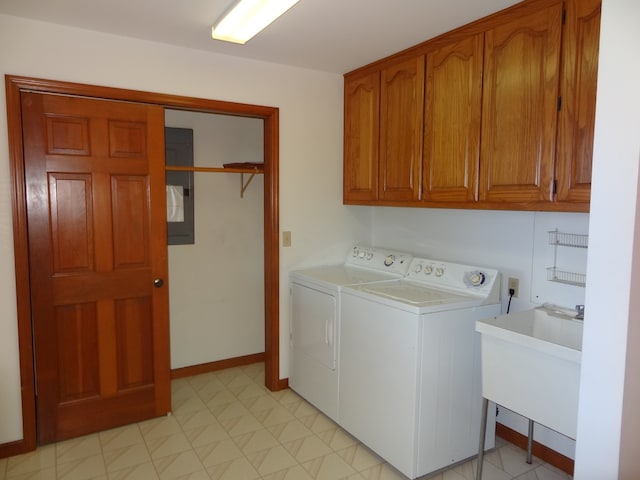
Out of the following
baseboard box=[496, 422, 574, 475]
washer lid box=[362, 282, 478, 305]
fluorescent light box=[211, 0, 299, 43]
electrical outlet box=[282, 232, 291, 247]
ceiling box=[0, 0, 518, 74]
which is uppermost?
ceiling box=[0, 0, 518, 74]

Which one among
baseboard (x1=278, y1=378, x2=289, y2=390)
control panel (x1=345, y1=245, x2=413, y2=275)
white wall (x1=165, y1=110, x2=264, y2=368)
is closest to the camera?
control panel (x1=345, y1=245, x2=413, y2=275)

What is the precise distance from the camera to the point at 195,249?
356 centimetres

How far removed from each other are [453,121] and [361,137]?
870 millimetres

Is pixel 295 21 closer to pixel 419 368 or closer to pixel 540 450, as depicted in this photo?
pixel 419 368

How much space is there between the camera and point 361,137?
323cm

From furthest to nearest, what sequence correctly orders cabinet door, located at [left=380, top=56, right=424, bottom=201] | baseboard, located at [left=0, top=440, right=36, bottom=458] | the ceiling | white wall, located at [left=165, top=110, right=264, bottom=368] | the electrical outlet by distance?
white wall, located at [left=165, top=110, right=264, bottom=368], the electrical outlet, cabinet door, located at [left=380, top=56, right=424, bottom=201], baseboard, located at [left=0, top=440, right=36, bottom=458], the ceiling

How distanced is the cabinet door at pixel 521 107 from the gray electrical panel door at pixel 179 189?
2170 millimetres

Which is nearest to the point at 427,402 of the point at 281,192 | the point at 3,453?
the point at 281,192

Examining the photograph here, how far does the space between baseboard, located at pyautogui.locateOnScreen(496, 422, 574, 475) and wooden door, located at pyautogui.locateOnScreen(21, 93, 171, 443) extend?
212cm

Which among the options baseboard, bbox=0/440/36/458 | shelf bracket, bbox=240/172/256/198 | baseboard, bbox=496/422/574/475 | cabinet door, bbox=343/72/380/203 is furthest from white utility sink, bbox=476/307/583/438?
baseboard, bbox=0/440/36/458

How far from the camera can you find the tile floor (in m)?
2.33

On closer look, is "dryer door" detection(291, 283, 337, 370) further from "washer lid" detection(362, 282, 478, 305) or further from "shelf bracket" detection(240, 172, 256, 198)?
"shelf bracket" detection(240, 172, 256, 198)

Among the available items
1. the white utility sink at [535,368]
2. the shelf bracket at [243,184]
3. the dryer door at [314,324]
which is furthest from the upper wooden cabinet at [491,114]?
the shelf bracket at [243,184]

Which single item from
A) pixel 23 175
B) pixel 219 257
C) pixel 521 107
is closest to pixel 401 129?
pixel 521 107
